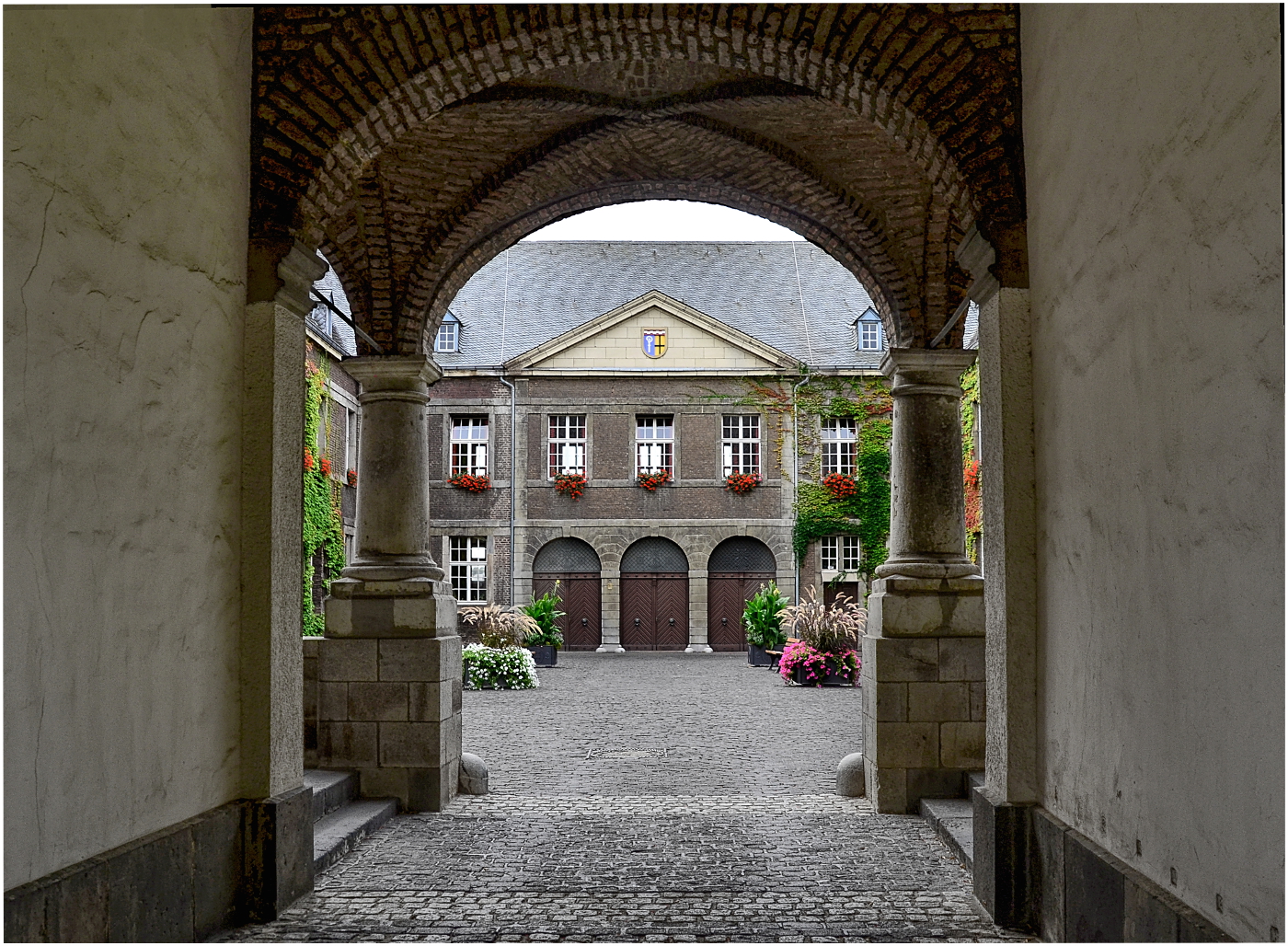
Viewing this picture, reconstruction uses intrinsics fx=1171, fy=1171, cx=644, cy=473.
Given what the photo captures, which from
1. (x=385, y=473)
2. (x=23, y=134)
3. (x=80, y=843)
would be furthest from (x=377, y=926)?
(x=385, y=473)

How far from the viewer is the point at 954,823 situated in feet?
20.0

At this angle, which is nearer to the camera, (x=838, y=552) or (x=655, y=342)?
(x=838, y=552)

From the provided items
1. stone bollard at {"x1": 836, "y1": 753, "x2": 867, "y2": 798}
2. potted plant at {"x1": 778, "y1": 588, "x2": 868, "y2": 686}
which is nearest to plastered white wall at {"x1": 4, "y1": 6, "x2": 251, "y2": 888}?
stone bollard at {"x1": 836, "y1": 753, "x2": 867, "y2": 798}

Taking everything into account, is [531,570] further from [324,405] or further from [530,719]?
[530,719]

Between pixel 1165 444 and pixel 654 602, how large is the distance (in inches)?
903

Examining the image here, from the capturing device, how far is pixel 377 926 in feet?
14.9

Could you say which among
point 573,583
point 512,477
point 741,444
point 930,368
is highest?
point 741,444

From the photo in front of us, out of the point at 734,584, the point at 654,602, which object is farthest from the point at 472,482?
the point at 734,584

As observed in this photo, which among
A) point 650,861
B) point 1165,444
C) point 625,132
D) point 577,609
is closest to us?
point 1165,444

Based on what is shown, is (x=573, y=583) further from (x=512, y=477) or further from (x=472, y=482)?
(x=472, y=482)

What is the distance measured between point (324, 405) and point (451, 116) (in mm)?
14244

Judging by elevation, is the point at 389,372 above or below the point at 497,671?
above

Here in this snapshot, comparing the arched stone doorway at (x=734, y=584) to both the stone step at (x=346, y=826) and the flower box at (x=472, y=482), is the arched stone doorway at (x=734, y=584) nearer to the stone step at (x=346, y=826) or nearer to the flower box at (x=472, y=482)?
the flower box at (x=472, y=482)

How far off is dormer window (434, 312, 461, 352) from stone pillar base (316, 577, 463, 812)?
19.7m
